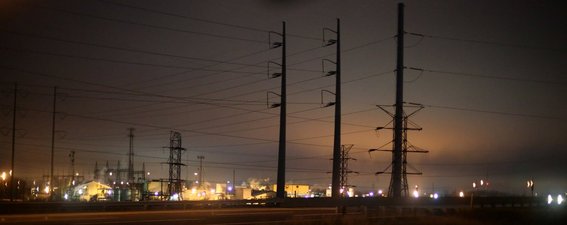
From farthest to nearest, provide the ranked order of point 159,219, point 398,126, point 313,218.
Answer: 1. point 398,126
2. point 313,218
3. point 159,219

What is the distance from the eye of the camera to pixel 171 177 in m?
94.6

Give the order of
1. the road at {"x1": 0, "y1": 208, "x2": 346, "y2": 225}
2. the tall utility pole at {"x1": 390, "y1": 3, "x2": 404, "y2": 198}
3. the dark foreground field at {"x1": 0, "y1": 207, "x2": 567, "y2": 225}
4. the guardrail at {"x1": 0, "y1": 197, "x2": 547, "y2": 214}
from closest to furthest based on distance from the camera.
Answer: the road at {"x1": 0, "y1": 208, "x2": 346, "y2": 225} < the dark foreground field at {"x1": 0, "y1": 207, "x2": 567, "y2": 225} < the guardrail at {"x1": 0, "y1": 197, "x2": 547, "y2": 214} < the tall utility pole at {"x1": 390, "y1": 3, "x2": 404, "y2": 198}

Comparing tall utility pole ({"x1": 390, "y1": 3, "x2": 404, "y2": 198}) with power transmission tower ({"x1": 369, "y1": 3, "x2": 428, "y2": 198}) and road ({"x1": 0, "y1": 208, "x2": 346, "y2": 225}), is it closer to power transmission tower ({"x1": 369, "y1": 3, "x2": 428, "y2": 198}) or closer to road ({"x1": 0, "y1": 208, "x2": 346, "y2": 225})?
power transmission tower ({"x1": 369, "y1": 3, "x2": 428, "y2": 198})

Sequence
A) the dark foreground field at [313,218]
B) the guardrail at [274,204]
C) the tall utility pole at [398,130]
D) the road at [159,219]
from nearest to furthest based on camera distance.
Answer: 1. the road at [159,219]
2. the dark foreground field at [313,218]
3. the guardrail at [274,204]
4. the tall utility pole at [398,130]

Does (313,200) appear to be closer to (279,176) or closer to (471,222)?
(279,176)

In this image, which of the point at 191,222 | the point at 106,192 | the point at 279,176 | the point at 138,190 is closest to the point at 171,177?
the point at 138,190

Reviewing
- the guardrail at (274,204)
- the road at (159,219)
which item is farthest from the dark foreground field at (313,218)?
the guardrail at (274,204)

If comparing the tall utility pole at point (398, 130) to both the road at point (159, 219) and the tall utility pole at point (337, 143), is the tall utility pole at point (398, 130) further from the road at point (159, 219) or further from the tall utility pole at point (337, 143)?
the road at point (159, 219)

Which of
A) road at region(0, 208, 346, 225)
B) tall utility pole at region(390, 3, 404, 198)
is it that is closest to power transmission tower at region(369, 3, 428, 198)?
tall utility pole at region(390, 3, 404, 198)

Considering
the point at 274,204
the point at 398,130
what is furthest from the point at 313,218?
the point at 274,204

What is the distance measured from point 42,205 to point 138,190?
6663cm

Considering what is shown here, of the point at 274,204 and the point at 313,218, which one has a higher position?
the point at 313,218

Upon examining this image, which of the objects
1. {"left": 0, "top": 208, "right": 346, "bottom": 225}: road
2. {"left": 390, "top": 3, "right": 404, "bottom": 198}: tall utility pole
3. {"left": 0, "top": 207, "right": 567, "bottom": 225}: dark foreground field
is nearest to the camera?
{"left": 0, "top": 208, "right": 346, "bottom": 225}: road

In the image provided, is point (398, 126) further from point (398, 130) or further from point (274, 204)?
point (274, 204)
